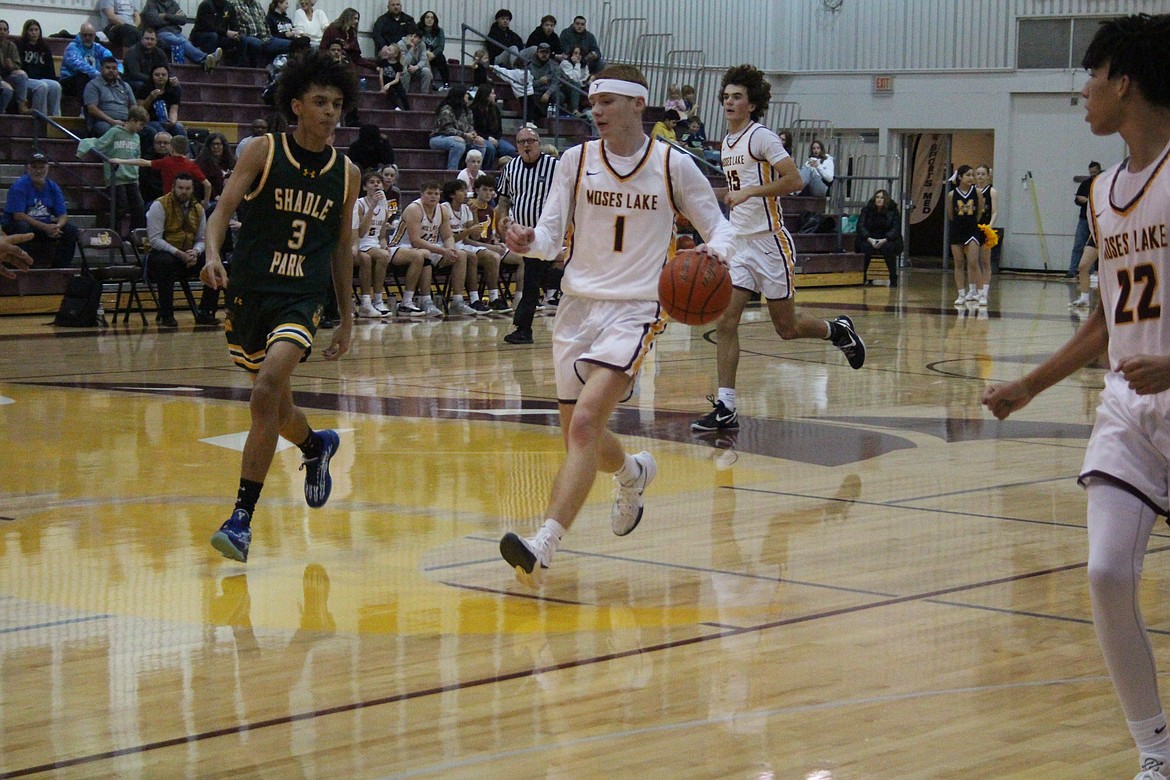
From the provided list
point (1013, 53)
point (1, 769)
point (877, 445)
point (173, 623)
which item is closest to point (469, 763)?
point (1, 769)

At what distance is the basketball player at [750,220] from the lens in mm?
9273

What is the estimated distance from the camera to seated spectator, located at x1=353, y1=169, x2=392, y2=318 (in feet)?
54.4

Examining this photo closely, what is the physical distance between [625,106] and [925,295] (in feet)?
57.6

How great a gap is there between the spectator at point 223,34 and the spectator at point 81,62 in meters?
2.28

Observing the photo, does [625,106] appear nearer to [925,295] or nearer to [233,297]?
[233,297]

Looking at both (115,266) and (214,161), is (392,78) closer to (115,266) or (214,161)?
(214,161)

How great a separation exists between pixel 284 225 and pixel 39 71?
13668 mm

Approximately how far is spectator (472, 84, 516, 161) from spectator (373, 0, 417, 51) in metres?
2.42

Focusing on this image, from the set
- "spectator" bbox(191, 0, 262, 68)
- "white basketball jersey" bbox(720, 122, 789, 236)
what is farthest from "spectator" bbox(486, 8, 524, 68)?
"white basketball jersey" bbox(720, 122, 789, 236)

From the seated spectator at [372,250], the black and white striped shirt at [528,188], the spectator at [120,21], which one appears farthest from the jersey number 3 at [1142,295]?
the spectator at [120,21]

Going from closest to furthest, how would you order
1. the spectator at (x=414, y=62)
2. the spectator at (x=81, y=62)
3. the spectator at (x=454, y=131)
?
1. the spectator at (x=81, y=62)
2. the spectator at (x=454, y=131)
3. the spectator at (x=414, y=62)

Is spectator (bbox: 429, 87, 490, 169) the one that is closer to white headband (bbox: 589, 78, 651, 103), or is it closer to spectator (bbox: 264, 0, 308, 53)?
spectator (bbox: 264, 0, 308, 53)

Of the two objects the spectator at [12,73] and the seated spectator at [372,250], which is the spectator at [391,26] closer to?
the spectator at [12,73]

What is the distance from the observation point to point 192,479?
24.4ft
